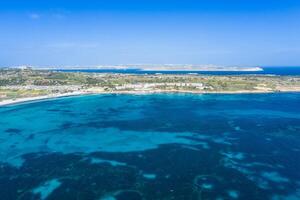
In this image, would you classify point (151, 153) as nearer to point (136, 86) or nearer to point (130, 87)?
point (130, 87)

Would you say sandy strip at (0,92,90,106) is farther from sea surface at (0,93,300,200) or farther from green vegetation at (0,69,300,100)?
sea surface at (0,93,300,200)

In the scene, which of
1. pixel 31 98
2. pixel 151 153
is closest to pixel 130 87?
pixel 31 98

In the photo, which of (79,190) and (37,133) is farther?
(37,133)

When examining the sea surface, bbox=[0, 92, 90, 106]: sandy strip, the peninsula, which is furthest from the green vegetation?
the sea surface

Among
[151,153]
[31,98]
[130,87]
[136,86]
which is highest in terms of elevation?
[136,86]

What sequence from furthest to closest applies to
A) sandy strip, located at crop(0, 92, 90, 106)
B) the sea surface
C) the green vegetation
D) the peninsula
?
the green vegetation
the peninsula
sandy strip, located at crop(0, 92, 90, 106)
the sea surface

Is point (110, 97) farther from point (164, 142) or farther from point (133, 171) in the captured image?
point (133, 171)

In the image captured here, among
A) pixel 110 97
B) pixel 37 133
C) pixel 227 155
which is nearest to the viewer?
pixel 227 155

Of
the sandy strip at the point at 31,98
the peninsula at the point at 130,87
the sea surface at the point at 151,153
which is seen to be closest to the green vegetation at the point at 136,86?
the peninsula at the point at 130,87

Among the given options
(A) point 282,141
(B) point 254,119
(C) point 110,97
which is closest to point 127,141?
(A) point 282,141
